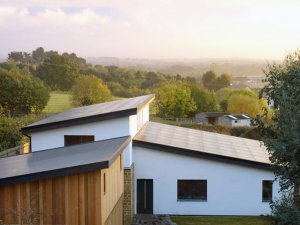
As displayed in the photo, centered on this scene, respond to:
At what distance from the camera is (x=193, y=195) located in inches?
859

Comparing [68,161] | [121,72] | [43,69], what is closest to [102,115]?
[68,161]

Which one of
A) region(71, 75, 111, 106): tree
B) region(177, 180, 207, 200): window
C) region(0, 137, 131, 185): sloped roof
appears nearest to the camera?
region(0, 137, 131, 185): sloped roof

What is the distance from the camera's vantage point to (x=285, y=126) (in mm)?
10438

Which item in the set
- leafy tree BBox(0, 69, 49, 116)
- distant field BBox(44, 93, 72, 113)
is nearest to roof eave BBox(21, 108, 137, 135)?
leafy tree BBox(0, 69, 49, 116)

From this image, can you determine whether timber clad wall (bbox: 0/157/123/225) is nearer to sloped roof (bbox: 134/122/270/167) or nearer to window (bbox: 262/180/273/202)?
sloped roof (bbox: 134/122/270/167)

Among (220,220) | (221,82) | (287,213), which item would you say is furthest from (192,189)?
(221,82)

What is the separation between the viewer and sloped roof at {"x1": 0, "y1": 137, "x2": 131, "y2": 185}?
11859 mm

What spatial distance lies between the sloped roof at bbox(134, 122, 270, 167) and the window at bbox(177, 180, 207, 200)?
1.34 m

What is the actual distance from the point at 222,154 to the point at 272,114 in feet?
→ 31.5

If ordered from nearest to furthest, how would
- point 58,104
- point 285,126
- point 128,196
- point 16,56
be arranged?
point 285,126
point 128,196
point 58,104
point 16,56

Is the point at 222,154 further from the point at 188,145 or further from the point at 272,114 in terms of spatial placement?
the point at 272,114

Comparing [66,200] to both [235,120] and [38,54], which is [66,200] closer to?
[235,120]

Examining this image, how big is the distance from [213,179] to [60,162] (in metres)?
10.2

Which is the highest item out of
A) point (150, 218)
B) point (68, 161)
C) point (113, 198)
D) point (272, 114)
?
point (272, 114)
